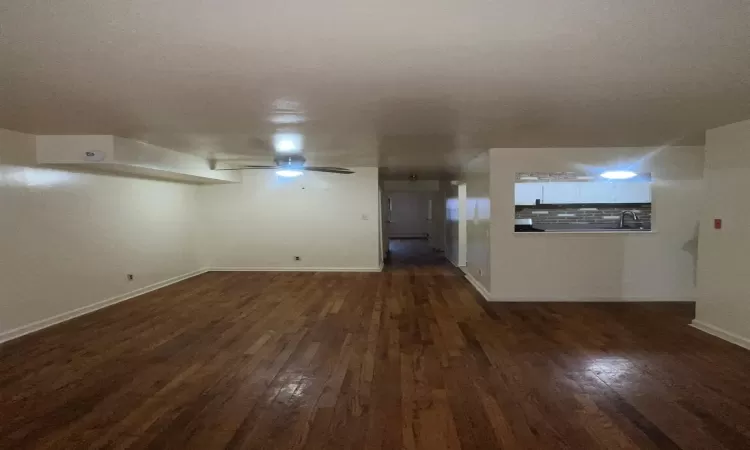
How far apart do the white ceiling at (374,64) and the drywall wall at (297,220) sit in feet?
13.6

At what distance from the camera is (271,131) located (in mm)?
4082

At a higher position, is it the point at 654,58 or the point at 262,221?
the point at 654,58

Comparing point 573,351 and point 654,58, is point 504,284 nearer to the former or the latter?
point 573,351

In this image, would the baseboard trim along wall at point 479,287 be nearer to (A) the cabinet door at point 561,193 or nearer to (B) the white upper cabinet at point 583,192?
(B) the white upper cabinet at point 583,192

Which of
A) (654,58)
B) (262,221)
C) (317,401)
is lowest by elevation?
(317,401)

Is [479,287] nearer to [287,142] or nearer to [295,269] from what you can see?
[287,142]

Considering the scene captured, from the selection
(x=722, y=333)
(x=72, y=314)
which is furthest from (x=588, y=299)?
(x=72, y=314)

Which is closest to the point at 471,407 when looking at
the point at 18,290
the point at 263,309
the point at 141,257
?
the point at 263,309

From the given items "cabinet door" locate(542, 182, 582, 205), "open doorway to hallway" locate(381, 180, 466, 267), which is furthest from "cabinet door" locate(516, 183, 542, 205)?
"open doorway to hallway" locate(381, 180, 466, 267)

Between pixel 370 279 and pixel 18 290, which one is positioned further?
pixel 370 279

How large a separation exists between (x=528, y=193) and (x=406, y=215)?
8.60 metres

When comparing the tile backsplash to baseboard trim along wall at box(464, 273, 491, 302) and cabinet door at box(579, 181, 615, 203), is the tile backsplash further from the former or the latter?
baseboard trim along wall at box(464, 273, 491, 302)

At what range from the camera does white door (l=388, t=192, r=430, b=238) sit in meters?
16.1

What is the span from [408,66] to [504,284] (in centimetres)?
410
